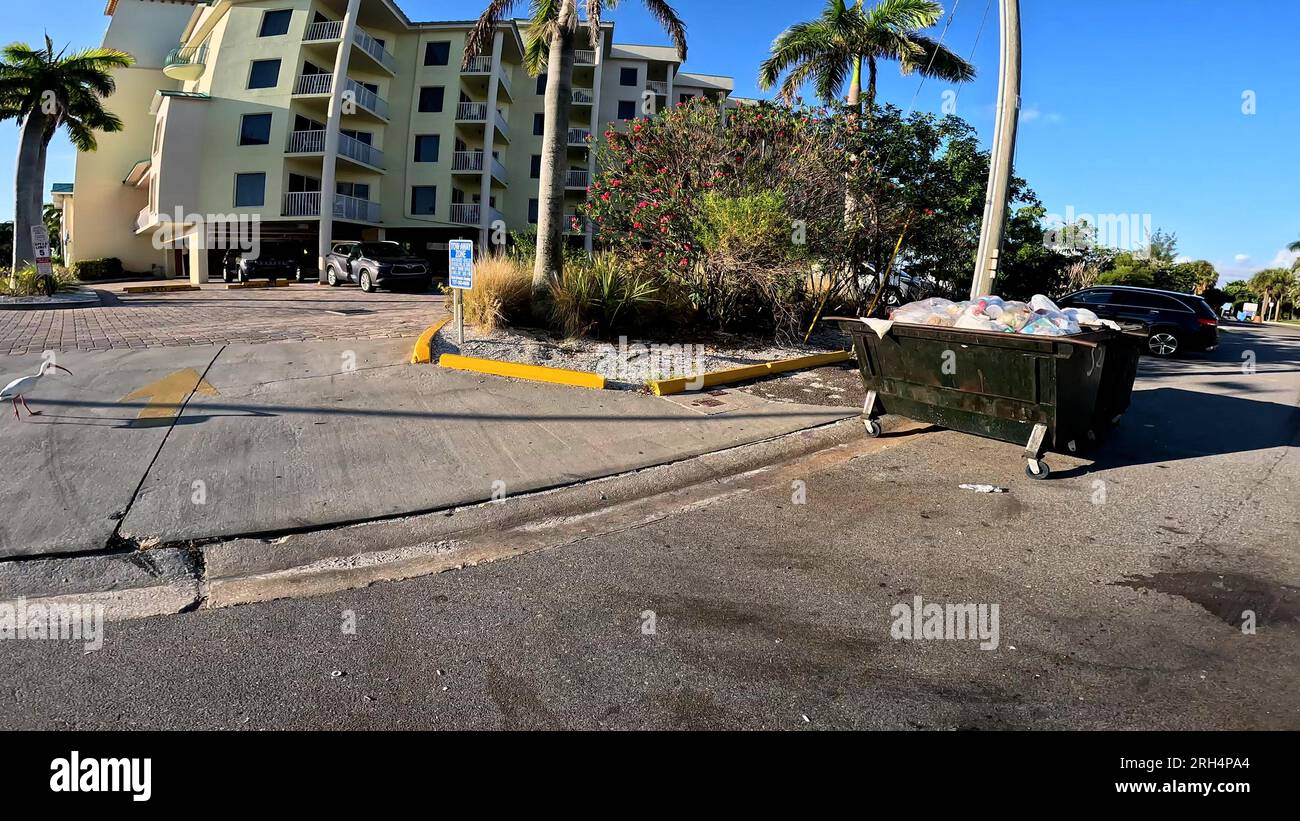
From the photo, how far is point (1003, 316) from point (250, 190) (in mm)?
31642

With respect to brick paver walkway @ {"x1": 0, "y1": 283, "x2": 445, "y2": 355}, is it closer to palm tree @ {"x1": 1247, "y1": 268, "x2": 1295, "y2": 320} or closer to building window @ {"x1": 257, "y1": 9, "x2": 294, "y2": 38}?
building window @ {"x1": 257, "y1": 9, "x2": 294, "y2": 38}

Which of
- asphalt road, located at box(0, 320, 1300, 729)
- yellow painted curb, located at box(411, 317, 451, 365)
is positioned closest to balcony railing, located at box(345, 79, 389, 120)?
yellow painted curb, located at box(411, 317, 451, 365)

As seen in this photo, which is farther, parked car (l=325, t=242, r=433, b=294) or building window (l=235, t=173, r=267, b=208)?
building window (l=235, t=173, r=267, b=208)

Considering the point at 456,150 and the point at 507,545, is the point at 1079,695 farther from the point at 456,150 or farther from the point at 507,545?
the point at 456,150

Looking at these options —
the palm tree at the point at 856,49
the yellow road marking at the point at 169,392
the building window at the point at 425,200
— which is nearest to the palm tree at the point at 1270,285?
the palm tree at the point at 856,49

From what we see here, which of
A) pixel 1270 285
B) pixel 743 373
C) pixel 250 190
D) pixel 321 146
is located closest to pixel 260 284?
pixel 321 146

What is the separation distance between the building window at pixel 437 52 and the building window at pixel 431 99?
128 cm

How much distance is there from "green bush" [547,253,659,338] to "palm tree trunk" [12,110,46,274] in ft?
75.8

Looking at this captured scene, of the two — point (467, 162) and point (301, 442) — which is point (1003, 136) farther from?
point (467, 162)

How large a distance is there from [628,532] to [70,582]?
3.42 meters

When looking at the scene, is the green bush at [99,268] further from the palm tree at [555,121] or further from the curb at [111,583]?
the curb at [111,583]

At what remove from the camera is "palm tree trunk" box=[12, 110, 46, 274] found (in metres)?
23.7

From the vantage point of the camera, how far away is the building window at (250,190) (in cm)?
2953

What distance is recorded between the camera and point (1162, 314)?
51.6 ft
